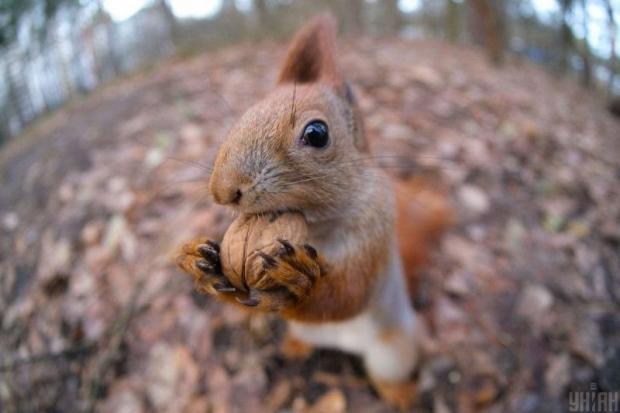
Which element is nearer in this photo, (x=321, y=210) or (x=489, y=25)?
(x=321, y=210)

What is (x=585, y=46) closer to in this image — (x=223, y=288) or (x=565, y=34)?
(x=565, y=34)

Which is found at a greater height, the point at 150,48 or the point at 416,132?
the point at 150,48

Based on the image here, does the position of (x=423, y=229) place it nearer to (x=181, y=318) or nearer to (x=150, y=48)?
(x=181, y=318)

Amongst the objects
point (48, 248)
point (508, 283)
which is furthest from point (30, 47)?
point (508, 283)

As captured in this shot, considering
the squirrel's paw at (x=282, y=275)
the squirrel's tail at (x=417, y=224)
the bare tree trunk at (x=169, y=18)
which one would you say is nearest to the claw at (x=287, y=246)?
the squirrel's paw at (x=282, y=275)

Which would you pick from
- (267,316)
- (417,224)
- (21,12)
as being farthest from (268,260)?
(21,12)

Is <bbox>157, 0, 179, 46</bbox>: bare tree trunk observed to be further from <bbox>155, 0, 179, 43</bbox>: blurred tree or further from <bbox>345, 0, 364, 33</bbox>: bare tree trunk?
<bbox>345, 0, 364, 33</bbox>: bare tree trunk
